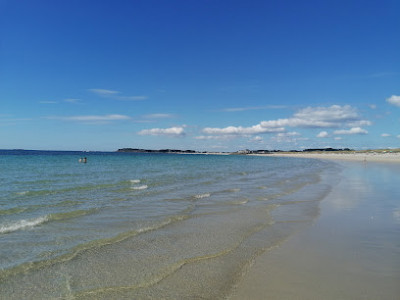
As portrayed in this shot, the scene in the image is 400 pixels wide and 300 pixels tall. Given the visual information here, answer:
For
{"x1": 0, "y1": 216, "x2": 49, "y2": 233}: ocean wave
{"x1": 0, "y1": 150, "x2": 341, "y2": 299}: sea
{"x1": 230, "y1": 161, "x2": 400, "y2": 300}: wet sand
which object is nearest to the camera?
{"x1": 230, "y1": 161, "x2": 400, "y2": 300}: wet sand

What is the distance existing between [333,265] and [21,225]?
947 centimetres

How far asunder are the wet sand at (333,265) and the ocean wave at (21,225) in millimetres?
7578

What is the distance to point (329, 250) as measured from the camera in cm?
746

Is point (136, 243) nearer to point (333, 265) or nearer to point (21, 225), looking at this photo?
point (21, 225)

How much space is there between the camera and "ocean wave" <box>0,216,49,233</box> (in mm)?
9375

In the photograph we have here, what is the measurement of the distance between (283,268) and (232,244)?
2057 millimetres

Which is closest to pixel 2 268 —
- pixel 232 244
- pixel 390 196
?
pixel 232 244

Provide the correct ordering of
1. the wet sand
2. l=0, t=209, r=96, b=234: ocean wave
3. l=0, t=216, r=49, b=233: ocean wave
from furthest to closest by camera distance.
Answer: l=0, t=209, r=96, b=234: ocean wave, l=0, t=216, r=49, b=233: ocean wave, the wet sand

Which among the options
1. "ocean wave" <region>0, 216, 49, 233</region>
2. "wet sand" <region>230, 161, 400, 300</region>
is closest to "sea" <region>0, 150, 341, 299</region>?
"ocean wave" <region>0, 216, 49, 233</region>

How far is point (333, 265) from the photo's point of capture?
21.1 ft

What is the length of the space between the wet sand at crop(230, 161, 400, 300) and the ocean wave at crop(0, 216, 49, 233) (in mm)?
7578

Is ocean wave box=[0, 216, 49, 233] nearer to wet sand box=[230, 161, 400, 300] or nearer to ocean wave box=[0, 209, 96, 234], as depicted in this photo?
ocean wave box=[0, 209, 96, 234]

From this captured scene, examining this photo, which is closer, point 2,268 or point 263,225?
point 2,268

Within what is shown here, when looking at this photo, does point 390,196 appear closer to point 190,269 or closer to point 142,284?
point 190,269
